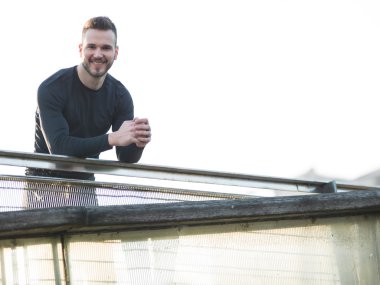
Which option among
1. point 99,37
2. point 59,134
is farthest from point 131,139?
point 99,37

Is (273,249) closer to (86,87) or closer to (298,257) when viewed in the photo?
(298,257)

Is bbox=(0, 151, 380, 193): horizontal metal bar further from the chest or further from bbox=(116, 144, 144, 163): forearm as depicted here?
the chest

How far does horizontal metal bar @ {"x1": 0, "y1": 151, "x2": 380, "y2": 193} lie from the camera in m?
6.54

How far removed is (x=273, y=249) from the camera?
6500 mm

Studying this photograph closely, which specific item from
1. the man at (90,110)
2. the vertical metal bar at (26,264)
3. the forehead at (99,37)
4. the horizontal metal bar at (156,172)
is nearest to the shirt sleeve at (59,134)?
the man at (90,110)

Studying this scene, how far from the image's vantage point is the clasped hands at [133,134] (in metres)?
6.93

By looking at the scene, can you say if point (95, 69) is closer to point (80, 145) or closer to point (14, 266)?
point (80, 145)

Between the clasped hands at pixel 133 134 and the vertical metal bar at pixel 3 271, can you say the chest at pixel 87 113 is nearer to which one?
the clasped hands at pixel 133 134

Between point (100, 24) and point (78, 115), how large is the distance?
0.64m

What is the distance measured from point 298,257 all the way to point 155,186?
0.91 m

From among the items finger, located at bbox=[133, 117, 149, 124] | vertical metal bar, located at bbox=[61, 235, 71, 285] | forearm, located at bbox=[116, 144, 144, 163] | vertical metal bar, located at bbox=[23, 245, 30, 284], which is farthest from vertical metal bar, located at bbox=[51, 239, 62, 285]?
finger, located at bbox=[133, 117, 149, 124]

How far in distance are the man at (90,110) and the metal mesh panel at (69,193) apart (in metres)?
0.18

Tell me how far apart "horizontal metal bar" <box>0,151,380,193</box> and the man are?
0.07 metres

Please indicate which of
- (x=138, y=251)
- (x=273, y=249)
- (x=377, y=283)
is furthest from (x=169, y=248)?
(x=377, y=283)
